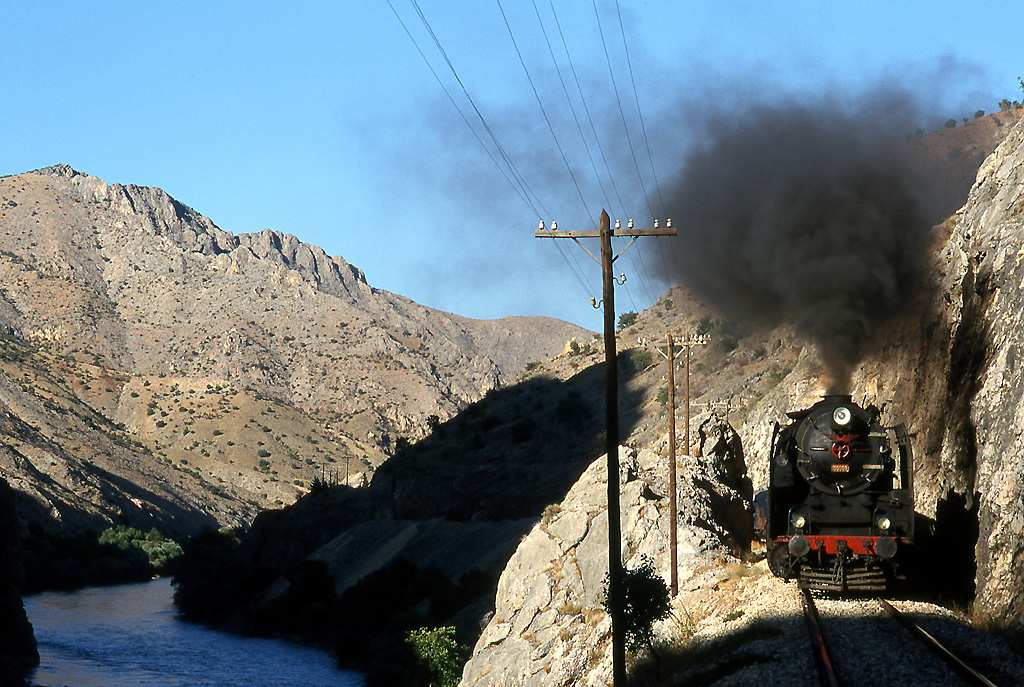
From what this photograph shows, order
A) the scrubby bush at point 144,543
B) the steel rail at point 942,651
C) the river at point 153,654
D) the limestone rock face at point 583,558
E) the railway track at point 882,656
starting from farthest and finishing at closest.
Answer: the scrubby bush at point 144,543
the river at point 153,654
the limestone rock face at point 583,558
the railway track at point 882,656
the steel rail at point 942,651

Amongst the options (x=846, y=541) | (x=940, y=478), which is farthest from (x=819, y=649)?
(x=940, y=478)

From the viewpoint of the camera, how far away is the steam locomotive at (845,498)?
74.8 feet

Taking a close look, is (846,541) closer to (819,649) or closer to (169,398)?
(819,649)

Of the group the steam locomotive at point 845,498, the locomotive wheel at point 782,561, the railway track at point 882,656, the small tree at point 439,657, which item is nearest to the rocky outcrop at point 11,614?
the small tree at point 439,657

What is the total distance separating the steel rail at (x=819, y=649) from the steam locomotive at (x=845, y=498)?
117 centimetres

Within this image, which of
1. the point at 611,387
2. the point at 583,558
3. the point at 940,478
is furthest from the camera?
the point at 583,558

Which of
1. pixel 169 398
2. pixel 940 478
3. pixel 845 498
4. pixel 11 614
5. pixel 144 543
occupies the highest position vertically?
pixel 169 398

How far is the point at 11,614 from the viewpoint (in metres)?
63.5

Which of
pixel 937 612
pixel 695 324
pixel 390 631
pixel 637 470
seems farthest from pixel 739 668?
pixel 695 324

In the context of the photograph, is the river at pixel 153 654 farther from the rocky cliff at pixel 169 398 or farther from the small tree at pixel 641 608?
the small tree at pixel 641 608

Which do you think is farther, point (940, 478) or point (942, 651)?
point (940, 478)

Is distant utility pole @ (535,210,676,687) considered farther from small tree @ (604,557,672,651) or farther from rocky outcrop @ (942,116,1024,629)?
rocky outcrop @ (942,116,1024,629)

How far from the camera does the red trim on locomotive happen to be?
22953 mm

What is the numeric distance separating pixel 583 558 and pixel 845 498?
14354 mm
